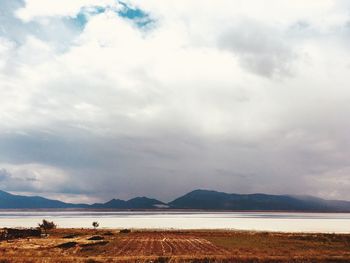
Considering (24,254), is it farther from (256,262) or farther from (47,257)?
(256,262)

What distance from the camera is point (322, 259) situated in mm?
57406

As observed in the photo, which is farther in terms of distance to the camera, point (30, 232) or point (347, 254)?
point (30, 232)

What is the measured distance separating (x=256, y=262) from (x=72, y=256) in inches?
1000

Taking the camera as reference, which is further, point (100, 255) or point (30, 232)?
point (30, 232)

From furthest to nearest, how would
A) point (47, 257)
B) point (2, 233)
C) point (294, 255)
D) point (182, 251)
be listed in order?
point (2, 233), point (182, 251), point (294, 255), point (47, 257)

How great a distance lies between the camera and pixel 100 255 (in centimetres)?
6028

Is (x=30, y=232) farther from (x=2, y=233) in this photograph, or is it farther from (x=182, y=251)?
(x=182, y=251)

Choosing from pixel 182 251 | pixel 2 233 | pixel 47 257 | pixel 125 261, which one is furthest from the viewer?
pixel 2 233

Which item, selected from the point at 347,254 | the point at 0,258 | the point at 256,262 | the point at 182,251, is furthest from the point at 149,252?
the point at 347,254

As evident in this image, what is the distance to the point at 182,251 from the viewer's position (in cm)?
6669

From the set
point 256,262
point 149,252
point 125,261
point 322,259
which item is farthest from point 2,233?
point 322,259

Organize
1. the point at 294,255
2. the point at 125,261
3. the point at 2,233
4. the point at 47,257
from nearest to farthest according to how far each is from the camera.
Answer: the point at 125,261 → the point at 47,257 → the point at 294,255 → the point at 2,233

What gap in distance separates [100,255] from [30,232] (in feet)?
171

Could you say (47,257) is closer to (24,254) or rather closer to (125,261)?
(24,254)
